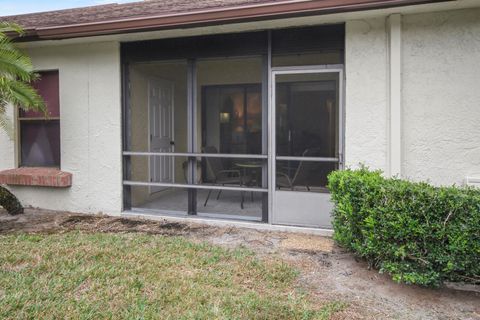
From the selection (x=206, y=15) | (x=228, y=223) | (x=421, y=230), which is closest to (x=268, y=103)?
(x=206, y=15)

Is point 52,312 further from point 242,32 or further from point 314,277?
point 242,32

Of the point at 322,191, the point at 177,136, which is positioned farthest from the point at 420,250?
the point at 177,136

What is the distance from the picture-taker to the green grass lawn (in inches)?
113

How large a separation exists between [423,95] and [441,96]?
0.21 meters

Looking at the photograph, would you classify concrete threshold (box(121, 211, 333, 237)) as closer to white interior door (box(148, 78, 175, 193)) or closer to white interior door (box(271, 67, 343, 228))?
white interior door (box(271, 67, 343, 228))

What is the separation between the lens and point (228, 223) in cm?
551

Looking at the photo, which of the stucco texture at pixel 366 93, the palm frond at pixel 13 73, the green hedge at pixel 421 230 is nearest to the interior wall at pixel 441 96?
the stucco texture at pixel 366 93

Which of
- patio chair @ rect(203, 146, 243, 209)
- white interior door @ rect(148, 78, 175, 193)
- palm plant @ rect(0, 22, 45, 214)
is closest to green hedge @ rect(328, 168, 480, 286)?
patio chair @ rect(203, 146, 243, 209)

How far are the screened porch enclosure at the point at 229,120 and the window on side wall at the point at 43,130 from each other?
1.42m

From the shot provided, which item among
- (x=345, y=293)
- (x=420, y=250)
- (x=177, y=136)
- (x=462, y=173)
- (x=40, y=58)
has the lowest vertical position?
(x=345, y=293)

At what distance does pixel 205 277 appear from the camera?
11.5ft

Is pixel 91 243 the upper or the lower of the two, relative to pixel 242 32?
lower

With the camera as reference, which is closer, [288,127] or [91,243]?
[91,243]

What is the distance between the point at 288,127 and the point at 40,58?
461 centimetres
